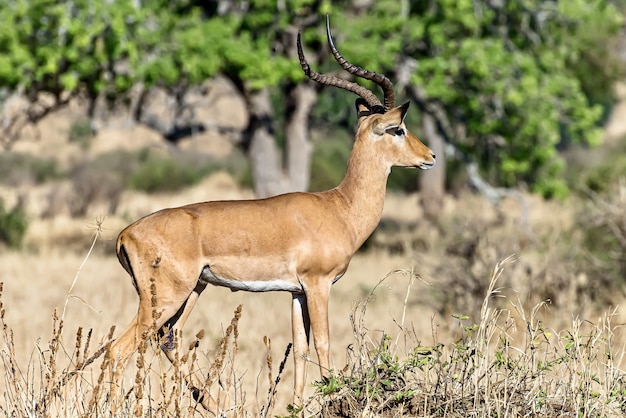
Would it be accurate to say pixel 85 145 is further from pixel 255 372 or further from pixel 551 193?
pixel 255 372

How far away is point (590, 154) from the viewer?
38.4 meters

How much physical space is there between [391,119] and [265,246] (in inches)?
43.9

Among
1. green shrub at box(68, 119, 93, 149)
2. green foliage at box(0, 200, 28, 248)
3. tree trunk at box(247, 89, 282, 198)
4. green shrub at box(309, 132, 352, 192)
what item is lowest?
green shrub at box(68, 119, 93, 149)

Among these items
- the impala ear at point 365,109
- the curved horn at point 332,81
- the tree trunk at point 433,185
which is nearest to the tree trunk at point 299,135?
the tree trunk at point 433,185

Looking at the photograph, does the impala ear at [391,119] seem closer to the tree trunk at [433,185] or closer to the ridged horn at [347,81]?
the ridged horn at [347,81]

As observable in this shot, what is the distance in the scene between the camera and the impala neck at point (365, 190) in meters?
6.61

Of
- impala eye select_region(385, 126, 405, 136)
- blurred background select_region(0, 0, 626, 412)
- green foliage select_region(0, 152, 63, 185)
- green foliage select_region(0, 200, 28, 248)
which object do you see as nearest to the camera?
impala eye select_region(385, 126, 405, 136)

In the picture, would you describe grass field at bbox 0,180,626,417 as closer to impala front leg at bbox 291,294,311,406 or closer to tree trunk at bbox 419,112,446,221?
impala front leg at bbox 291,294,311,406

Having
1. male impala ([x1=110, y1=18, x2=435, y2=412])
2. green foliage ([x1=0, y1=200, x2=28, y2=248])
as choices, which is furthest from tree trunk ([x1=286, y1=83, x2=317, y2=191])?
male impala ([x1=110, y1=18, x2=435, y2=412])

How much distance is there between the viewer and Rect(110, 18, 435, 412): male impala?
20.1 ft

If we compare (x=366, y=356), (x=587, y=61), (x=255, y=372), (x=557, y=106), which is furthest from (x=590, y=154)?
(x=366, y=356)

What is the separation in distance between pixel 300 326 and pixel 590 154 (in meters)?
33.5

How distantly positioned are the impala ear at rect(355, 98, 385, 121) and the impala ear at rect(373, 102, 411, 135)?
0.34 meters

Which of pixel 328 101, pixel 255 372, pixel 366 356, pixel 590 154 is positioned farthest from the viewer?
pixel 590 154
